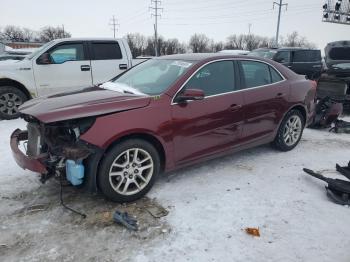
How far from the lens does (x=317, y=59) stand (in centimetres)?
1398

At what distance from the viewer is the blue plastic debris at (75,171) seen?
341 cm

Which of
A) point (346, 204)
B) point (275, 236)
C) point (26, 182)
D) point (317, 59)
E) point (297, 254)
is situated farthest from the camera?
point (317, 59)

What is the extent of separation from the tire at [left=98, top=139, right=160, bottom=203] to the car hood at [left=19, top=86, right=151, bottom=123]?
0.41m

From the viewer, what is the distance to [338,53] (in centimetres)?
1009

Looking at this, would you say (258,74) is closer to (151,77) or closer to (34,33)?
(151,77)

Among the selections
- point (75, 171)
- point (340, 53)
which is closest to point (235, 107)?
point (75, 171)

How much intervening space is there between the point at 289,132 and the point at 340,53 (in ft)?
19.1

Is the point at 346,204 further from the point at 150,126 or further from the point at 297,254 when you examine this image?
the point at 150,126

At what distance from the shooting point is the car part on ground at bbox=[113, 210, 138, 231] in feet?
10.8

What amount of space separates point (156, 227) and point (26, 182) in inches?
78.6

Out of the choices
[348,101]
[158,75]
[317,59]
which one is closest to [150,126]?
[158,75]

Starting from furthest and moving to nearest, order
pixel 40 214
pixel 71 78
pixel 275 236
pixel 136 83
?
pixel 71 78
pixel 136 83
pixel 40 214
pixel 275 236

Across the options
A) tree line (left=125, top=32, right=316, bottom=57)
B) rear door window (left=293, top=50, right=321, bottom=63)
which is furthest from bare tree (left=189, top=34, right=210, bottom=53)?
rear door window (left=293, top=50, right=321, bottom=63)

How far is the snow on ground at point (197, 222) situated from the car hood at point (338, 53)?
617 cm
